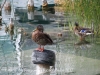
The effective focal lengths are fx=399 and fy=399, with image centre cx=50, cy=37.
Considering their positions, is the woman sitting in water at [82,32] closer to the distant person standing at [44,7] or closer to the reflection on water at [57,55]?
the reflection on water at [57,55]

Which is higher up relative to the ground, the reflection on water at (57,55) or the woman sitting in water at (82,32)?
the woman sitting in water at (82,32)

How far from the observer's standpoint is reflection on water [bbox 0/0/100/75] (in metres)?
7.07

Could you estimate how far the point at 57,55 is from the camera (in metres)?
8.07

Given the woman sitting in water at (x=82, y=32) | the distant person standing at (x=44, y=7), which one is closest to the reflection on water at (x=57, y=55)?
the woman sitting in water at (x=82, y=32)

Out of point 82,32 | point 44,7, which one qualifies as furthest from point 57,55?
point 44,7

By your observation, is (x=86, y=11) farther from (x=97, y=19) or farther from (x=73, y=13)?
(x=73, y=13)

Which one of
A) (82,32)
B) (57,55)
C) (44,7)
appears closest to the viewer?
(57,55)

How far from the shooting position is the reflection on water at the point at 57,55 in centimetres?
707

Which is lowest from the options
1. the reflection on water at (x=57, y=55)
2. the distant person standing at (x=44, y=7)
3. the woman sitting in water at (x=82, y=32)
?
the reflection on water at (x=57, y=55)

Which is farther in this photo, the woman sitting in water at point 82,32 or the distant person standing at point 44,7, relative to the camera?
the distant person standing at point 44,7

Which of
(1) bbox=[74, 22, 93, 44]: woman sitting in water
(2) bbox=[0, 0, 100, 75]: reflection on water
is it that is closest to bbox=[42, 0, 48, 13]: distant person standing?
(2) bbox=[0, 0, 100, 75]: reflection on water

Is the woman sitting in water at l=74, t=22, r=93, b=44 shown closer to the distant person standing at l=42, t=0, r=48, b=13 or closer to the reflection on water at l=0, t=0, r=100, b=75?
the reflection on water at l=0, t=0, r=100, b=75

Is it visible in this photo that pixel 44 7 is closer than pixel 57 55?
No

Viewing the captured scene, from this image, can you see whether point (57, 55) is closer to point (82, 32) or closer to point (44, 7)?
point (82, 32)
